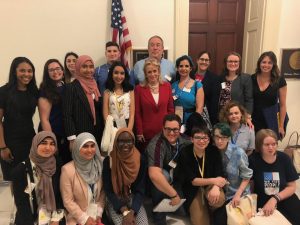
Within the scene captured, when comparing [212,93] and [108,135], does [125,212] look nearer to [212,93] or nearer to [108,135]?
[108,135]

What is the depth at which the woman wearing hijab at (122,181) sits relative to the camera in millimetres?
2279

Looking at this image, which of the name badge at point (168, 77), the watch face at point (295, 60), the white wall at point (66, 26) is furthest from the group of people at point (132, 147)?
the watch face at point (295, 60)

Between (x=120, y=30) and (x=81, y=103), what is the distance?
139cm

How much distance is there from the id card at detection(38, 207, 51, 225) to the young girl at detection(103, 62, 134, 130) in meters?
0.96

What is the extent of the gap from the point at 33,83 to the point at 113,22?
4.56 ft

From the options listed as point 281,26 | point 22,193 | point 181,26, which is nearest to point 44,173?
point 22,193

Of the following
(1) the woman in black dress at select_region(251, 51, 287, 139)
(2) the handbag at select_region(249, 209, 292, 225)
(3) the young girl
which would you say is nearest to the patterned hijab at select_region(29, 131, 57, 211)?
(3) the young girl

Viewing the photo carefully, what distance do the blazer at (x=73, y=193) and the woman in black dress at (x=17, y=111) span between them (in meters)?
0.68

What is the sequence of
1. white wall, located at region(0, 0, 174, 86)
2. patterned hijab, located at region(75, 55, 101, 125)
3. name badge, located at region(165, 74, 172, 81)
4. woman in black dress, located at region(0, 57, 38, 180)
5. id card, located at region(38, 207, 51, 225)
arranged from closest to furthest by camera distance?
id card, located at region(38, 207, 51, 225)
woman in black dress, located at region(0, 57, 38, 180)
patterned hijab, located at region(75, 55, 101, 125)
name badge, located at region(165, 74, 172, 81)
white wall, located at region(0, 0, 174, 86)

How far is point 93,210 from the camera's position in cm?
225

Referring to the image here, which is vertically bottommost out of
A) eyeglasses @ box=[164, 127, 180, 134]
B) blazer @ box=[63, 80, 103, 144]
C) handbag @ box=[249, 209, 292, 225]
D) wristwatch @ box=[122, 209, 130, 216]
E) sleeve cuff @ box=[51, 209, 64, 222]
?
handbag @ box=[249, 209, 292, 225]

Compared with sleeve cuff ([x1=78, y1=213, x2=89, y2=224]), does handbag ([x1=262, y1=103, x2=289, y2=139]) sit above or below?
above

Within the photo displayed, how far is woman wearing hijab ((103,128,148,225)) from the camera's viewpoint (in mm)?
2279

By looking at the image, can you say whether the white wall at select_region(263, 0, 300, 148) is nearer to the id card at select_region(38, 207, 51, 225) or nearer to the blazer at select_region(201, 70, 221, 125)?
the blazer at select_region(201, 70, 221, 125)
